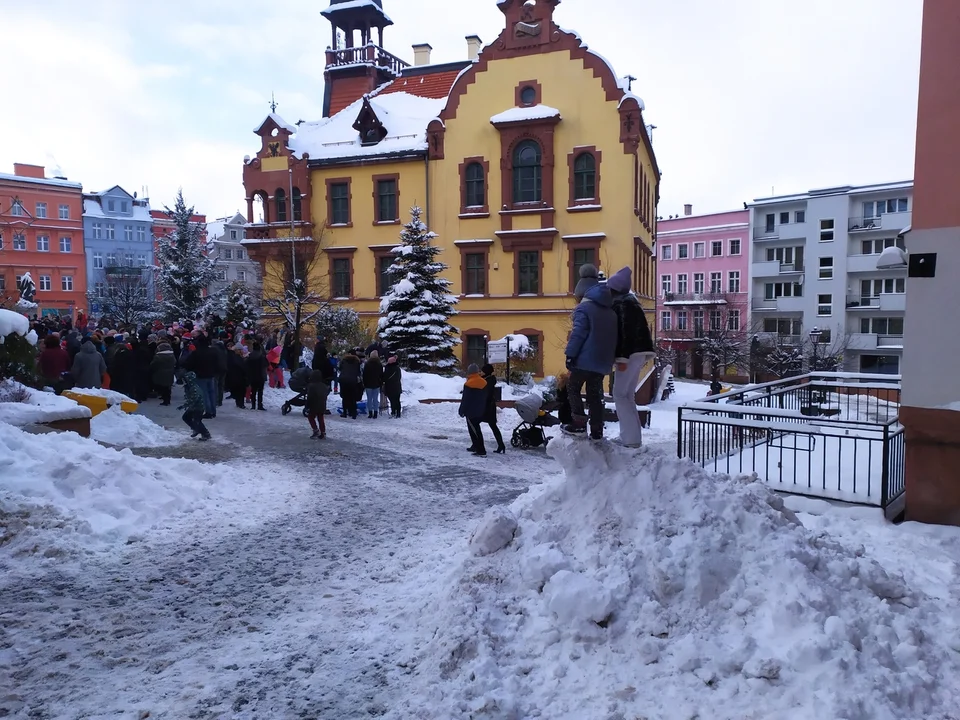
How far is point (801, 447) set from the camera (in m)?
10.6

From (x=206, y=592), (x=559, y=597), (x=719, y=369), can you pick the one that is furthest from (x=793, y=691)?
(x=719, y=369)

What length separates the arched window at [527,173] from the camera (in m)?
31.6

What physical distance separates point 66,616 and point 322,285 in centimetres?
2981

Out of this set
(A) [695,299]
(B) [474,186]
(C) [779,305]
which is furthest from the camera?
(A) [695,299]

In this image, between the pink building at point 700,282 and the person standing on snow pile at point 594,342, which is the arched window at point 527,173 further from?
the pink building at point 700,282

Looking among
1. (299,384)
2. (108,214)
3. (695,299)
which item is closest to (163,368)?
(299,384)

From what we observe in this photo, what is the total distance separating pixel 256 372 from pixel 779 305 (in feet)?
167

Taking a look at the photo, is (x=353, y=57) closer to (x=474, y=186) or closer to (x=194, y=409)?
(x=474, y=186)

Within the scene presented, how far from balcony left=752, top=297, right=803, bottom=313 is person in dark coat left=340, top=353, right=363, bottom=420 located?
49173 mm

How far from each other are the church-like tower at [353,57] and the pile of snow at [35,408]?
3411 centimetres

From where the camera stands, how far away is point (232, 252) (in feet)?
245

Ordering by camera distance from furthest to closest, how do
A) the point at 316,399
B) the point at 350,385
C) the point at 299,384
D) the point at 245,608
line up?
the point at 350,385
the point at 299,384
the point at 316,399
the point at 245,608

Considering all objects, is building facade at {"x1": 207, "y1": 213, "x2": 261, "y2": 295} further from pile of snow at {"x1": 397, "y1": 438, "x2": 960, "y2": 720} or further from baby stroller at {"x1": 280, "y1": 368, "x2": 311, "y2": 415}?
pile of snow at {"x1": 397, "y1": 438, "x2": 960, "y2": 720}

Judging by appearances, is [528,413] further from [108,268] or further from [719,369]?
[108,268]
